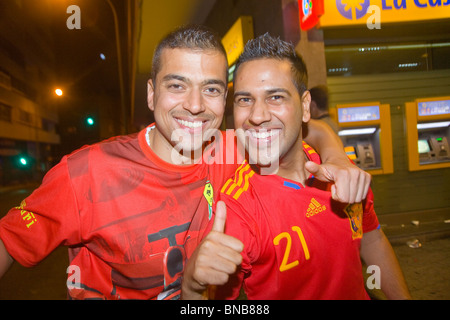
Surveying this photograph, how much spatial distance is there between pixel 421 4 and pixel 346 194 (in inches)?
182

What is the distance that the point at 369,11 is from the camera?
4.18m

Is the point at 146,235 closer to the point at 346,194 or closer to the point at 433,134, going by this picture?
the point at 346,194

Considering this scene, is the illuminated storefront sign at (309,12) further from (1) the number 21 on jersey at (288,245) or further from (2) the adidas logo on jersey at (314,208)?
(1) the number 21 on jersey at (288,245)

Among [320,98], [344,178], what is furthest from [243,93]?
[320,98]

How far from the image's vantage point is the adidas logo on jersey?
1.63 metres

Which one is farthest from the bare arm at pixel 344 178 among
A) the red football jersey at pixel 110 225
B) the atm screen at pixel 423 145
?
the atm screen at pixel 423 145

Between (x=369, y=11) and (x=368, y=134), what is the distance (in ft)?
7.51

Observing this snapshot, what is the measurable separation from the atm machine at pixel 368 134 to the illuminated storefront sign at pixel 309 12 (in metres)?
1.79

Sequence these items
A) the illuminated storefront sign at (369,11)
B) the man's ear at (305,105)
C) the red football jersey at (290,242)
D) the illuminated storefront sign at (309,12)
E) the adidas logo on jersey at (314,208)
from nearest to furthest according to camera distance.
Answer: the red football jersey at (290,242), the adidas logo on jersey at (314,208), the man's ear at (305,105), the illuminated storefront sign at (309,12), the illuminated storefront sign at (369,11)

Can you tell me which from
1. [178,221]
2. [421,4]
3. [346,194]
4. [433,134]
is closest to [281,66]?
[346,194]

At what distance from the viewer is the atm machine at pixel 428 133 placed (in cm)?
520

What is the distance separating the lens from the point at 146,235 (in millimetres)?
1592

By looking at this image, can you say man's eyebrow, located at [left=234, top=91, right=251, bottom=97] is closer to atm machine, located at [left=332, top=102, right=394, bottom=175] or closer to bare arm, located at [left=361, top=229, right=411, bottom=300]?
bare arm, located at [left=361, top=229, right=411, bottom=300]

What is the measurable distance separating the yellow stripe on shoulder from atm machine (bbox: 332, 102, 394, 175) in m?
3.84
